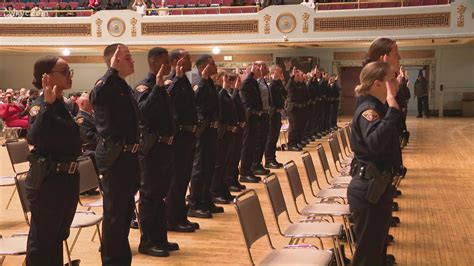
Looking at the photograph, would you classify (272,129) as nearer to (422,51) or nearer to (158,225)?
(158,225)

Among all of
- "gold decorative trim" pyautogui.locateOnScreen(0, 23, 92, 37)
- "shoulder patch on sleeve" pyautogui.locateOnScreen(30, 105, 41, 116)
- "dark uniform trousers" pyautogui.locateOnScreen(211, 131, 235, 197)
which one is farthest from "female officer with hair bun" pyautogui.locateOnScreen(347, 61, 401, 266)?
"gold decorative trim" pyautogui.locateOnScreen(0, 23, 92, 37)

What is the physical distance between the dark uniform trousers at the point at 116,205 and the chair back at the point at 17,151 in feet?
9.63

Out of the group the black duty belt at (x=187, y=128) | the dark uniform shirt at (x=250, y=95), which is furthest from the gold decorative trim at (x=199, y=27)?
the black duty belt at (x=187, y=128)

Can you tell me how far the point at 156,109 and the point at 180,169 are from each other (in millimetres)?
843

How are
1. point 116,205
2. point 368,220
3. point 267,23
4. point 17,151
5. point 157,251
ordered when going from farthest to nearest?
1. point 267,23
2. point 17,151
3. point 157,251
4. point 116,205
5. point 368,220

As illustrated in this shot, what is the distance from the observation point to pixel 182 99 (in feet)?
18.0

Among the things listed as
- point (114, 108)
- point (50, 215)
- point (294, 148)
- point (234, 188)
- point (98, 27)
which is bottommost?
point (294, 148)

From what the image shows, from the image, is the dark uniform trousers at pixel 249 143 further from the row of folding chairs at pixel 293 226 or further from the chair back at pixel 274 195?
the chair back at pixel 274 195

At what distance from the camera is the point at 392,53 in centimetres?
424

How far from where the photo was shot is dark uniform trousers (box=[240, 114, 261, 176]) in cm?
837

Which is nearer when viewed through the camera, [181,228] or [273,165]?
[181,228]

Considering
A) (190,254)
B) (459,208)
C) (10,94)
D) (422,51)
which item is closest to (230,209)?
(190,254)

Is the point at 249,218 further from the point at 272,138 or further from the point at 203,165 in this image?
the point at 272,138

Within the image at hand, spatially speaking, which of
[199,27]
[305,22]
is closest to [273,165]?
[305,22]
